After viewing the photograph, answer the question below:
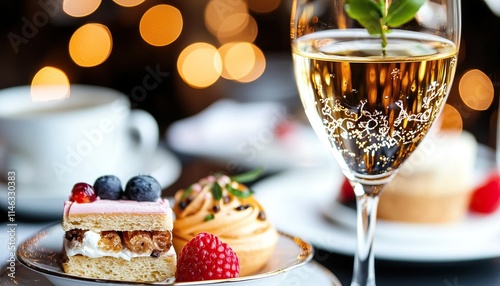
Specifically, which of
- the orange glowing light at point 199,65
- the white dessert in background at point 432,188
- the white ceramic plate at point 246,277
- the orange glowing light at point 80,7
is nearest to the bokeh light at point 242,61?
the orange glowing light at point 199,65

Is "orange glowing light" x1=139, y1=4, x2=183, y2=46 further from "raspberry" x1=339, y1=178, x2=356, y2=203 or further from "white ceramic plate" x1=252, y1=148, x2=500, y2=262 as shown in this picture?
"raspberry" x1=339, y1=178, x2=356, y2=203

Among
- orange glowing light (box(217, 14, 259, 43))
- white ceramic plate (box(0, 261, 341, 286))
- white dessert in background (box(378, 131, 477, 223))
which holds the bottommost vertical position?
orange glowing light (box(217, 14, 259, 43))

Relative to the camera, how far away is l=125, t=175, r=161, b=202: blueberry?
2.78ft

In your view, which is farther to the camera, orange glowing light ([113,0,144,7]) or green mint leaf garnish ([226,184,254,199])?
orange glowing light ([113,0,144,7])

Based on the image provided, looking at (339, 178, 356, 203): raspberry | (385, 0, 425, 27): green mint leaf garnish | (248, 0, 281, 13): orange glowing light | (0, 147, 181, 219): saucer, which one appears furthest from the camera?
(248, 0, 281, 13): orange glowing light

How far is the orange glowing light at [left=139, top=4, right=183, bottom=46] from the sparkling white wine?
2328 millimetres

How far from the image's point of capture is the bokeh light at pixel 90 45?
9.75 ft

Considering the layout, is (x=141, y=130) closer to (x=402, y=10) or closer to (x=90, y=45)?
(x=402, y=10)

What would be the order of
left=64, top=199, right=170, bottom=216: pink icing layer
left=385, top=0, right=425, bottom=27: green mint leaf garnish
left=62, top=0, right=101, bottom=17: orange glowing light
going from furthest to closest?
left=62, top=0, right=101, bottom=17: orange glowing light, left=64, top=199, right=170, bottom=216: pink icing layer, left=385, top=0, right=425, bottom=27: green mint leaf garnish

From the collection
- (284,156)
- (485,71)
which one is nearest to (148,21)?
(485,71)

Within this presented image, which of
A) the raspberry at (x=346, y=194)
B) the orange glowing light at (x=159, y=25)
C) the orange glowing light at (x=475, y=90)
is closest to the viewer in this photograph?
the raspberry at (x=346, y=194)

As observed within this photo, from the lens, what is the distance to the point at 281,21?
10.9 ft

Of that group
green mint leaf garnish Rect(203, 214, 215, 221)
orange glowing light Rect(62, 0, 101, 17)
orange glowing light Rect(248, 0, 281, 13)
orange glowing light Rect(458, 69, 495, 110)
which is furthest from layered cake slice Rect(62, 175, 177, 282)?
orange glowing light Rect(248, 0, 281, 13)

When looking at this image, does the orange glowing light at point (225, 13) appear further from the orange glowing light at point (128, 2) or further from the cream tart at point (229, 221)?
the cream tart at point (229, 221)
